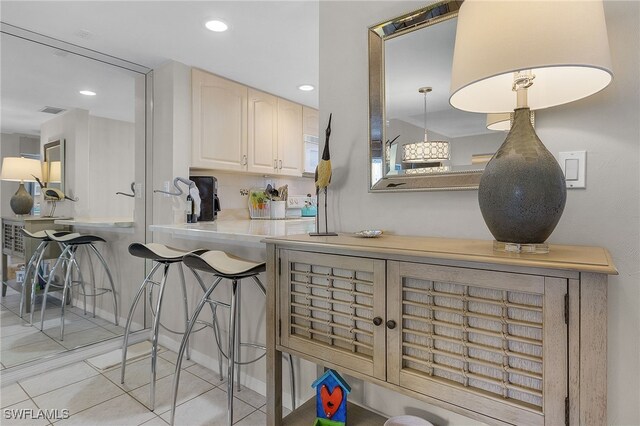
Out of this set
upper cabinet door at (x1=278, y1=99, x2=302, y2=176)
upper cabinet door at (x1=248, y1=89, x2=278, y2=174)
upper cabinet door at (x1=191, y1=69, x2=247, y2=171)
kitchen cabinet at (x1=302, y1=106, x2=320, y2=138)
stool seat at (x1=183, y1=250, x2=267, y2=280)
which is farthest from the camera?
kitchen cabinet at (x1=302, y1=106, x2=320, y2=138)

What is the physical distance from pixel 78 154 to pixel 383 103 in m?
2.39

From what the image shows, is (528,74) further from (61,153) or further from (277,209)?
(61,153)

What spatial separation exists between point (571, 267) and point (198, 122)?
278 cm

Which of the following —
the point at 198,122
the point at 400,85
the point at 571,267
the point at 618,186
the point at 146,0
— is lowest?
the point at 571,267

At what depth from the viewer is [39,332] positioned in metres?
2.49

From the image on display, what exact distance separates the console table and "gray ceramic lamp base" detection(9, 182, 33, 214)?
215cm

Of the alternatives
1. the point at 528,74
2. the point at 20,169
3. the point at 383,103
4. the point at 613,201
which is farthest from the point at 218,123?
the point at 613,201

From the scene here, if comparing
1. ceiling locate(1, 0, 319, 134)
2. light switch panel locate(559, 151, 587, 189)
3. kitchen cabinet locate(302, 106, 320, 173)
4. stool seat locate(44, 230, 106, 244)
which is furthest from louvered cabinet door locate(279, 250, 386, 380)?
kitchen cabinet locate(302, 106, 320, 173)

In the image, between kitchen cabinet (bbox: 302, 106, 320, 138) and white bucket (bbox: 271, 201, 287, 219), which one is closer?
white bucket (bbox: 271, 201, 287, 219)

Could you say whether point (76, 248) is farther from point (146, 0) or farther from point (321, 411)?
point (321, 411)

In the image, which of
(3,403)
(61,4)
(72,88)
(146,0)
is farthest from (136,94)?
(3,403)

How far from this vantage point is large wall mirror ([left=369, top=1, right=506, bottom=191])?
1.23 meters

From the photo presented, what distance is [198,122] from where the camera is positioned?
282cm

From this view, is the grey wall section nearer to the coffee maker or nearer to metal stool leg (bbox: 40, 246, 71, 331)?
the coffee maker
